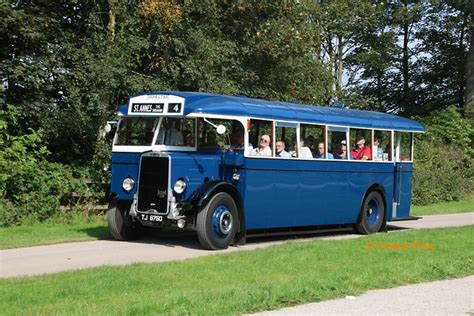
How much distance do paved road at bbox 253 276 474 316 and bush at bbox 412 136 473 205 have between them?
19.1 metres

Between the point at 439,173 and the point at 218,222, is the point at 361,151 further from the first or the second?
the point at 439,173

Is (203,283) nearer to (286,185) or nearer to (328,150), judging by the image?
(286,185)

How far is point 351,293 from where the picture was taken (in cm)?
829

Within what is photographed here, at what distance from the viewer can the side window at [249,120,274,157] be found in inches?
516

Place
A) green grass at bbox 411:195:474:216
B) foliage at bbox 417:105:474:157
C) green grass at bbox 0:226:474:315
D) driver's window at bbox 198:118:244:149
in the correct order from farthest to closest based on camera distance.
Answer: foliage at bbox 417:105:474:157, green grass at bbox 411:195:474:216, driver's window at bbox 198:118:244:149, green grass at bbox 0:226:474:315

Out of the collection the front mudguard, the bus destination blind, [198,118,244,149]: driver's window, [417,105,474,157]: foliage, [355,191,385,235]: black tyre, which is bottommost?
[355,191,385,235]: black tyre

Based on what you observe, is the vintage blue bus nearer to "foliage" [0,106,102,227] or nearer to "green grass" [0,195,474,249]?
"green grass" [0,195,474,249]

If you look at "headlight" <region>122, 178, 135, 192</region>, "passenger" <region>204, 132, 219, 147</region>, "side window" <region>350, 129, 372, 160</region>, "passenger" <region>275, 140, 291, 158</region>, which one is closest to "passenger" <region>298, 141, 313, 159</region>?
"passenger" <region>275, 140, 291, 158</region>

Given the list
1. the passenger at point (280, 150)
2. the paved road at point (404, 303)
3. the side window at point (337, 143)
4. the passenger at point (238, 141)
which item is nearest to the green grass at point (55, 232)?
the passenger at point (238, 141)

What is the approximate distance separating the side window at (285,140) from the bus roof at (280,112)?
0.15m

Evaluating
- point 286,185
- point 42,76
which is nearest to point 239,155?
point 286,185

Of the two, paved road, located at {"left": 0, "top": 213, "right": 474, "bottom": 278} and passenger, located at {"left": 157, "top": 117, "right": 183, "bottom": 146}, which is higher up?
passenger, located at {"left": 157, "top": 117, "right": 183, "bottom": 146}

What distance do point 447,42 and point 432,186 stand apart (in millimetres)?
24327

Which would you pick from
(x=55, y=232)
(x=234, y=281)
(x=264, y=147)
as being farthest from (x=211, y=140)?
(x=234, y=281)
